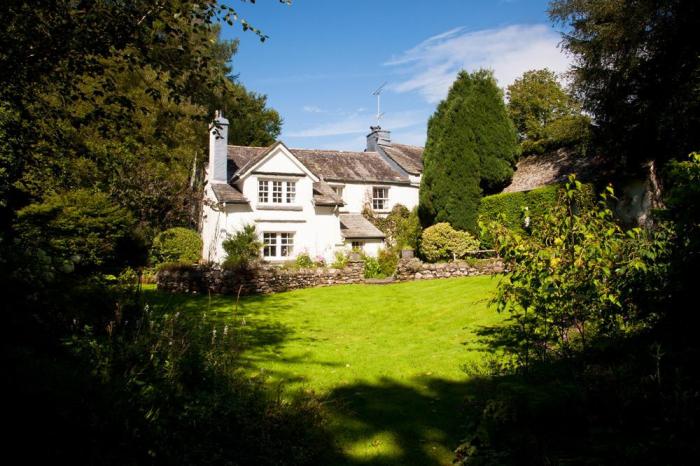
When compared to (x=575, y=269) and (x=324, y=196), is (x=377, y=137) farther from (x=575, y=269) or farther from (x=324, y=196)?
(x=575, y=269)

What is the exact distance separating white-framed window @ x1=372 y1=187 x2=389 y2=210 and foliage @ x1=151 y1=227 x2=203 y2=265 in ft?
45.9

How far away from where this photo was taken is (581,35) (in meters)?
21.5

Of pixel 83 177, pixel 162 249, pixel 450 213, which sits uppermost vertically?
pixel 83 177

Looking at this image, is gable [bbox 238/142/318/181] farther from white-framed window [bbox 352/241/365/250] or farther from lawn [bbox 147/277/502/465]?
lawn [bbox 147/277/502/465]

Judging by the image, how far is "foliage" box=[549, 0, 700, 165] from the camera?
17.2 meters

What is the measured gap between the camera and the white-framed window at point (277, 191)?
27391 mm

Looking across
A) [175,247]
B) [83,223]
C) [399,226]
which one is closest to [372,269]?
[399,226]

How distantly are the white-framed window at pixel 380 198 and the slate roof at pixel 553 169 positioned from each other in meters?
9.33

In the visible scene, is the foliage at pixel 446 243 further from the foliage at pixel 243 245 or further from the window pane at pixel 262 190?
the window pane at pixel 262 190

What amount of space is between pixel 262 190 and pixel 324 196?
13.3 feet

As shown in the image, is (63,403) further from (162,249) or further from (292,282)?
(162,249)

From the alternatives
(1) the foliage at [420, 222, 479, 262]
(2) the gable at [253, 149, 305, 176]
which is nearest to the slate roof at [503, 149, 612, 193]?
(1) the foliage at [420, 222, 479, 262]

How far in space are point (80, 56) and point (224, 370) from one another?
5.75 m

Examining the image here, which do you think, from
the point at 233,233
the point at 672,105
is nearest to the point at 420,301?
the point at 672,105
